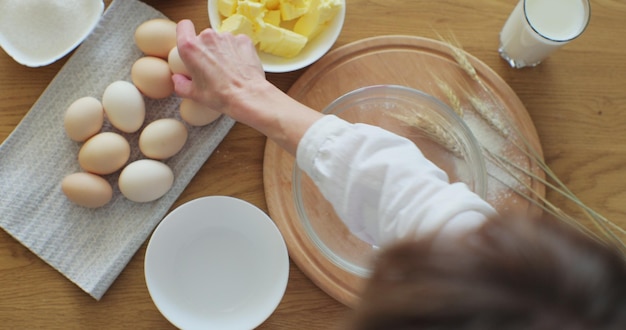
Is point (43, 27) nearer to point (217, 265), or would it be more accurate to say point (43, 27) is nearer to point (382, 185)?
point (217, 265)

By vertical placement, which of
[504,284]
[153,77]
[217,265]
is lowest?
[217,265]

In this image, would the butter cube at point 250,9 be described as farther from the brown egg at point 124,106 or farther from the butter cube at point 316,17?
the brown egg at point 124,106

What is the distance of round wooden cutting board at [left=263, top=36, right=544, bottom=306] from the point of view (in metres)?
0.93

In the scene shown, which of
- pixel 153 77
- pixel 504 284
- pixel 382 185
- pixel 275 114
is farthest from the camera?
pixel 153 77

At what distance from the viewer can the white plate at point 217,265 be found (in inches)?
35.3

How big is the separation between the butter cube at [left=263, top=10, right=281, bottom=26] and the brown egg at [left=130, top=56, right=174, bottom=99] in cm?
18

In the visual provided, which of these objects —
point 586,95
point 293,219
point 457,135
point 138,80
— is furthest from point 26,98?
point 586,95

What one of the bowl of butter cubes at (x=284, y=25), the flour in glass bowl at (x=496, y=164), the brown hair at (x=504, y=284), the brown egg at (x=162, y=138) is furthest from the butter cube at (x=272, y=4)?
the brown hair at (x=504, y=284)

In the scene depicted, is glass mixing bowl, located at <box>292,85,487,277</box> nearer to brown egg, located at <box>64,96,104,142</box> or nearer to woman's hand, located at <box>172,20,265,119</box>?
woman's hand, located at <box>172,20,265,119</box>

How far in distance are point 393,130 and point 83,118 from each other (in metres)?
0.52

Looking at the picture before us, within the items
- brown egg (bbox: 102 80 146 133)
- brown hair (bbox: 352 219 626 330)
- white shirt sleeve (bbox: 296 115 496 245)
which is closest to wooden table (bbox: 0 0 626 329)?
brown egg (bbox: 102 80 146 133)

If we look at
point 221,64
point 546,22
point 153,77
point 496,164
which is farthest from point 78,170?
point 546,22

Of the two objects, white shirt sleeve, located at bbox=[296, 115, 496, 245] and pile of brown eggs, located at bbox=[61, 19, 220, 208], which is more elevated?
white shirt sleeve, located at bbox=[296, 115, 496, 245]

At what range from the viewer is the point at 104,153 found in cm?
89
